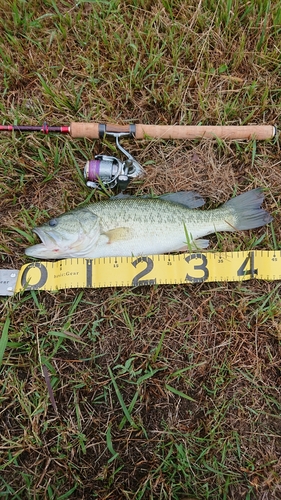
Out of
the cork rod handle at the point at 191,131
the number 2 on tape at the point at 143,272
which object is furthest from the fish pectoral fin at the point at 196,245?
the cork rod handle at the point at 191,131

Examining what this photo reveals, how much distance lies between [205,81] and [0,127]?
2.05m

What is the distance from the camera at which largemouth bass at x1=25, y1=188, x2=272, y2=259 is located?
3.16 meters

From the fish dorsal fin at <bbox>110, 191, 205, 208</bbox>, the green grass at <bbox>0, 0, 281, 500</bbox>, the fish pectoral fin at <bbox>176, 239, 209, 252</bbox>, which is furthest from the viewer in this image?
the fish dorsal fin at <bbox>110, 191, 205, 208</bbox>

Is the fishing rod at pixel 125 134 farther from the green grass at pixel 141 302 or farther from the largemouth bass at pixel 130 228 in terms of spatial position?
the largemouth bass at pixel 130 228

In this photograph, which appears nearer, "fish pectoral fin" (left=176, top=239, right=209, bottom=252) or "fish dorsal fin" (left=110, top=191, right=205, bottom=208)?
"fish pectoral fin" (left=176, top=239, right=209, bottom=252)

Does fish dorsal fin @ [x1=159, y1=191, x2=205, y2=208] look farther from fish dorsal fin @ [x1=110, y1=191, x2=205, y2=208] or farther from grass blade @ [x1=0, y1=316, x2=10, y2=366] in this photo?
grass blade @ [x1=0, y1=316, x2=10, y2=366]

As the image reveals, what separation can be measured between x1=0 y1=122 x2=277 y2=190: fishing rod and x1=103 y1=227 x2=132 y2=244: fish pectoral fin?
1.45 feet

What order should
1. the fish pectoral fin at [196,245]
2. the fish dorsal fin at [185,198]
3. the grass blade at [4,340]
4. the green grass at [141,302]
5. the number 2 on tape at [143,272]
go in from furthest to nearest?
the fish dorsal fin at [185,198], the fish pectoral fin at [196,245], the number 2 on tape at [143,272], the grass blade at [4,340], the green grass at [141,302]

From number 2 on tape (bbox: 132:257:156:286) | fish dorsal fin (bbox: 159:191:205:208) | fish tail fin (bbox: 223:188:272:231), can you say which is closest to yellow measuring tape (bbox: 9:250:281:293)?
number 2 on tape (bbox: 132:257:156:286)

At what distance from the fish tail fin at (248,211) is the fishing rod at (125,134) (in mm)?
636

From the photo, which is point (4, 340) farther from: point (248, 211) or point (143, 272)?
point (248, 211)

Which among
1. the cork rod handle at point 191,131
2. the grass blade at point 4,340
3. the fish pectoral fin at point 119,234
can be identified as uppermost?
the cork rod handle at point 191,131

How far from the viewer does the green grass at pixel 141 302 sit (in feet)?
9.28

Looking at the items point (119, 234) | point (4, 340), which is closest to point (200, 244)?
point (119, 234)
